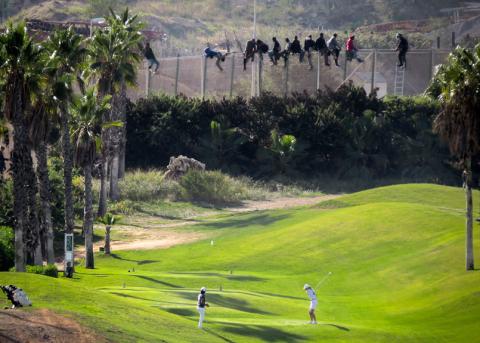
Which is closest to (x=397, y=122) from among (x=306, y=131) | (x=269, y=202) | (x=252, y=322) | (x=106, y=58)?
(x=306, y=131)

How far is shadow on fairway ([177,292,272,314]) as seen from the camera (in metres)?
49.2

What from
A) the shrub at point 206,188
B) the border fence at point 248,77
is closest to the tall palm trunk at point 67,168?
the shrub at point 206,188

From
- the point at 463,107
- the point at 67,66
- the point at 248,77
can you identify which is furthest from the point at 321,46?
the point at 463,107

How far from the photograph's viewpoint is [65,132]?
62188 millimetres

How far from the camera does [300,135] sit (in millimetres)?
105250

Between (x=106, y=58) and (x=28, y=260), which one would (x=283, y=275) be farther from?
(x=106, y=58)

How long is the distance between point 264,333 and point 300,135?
208 feet

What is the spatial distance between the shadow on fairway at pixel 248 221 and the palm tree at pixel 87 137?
1414 centimetres

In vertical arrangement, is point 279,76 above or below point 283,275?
above

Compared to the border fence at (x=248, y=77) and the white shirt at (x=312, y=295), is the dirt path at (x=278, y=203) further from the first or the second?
the white shirt at (x=312, y=295)

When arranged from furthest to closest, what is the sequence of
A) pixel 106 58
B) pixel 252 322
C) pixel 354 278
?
pixel 106 58 < pixel 354 278 < pixel 252 322

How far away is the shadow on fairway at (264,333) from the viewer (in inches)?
1651

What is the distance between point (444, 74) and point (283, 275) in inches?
550

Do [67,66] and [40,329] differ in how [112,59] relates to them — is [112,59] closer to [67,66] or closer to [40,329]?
[67,66]
